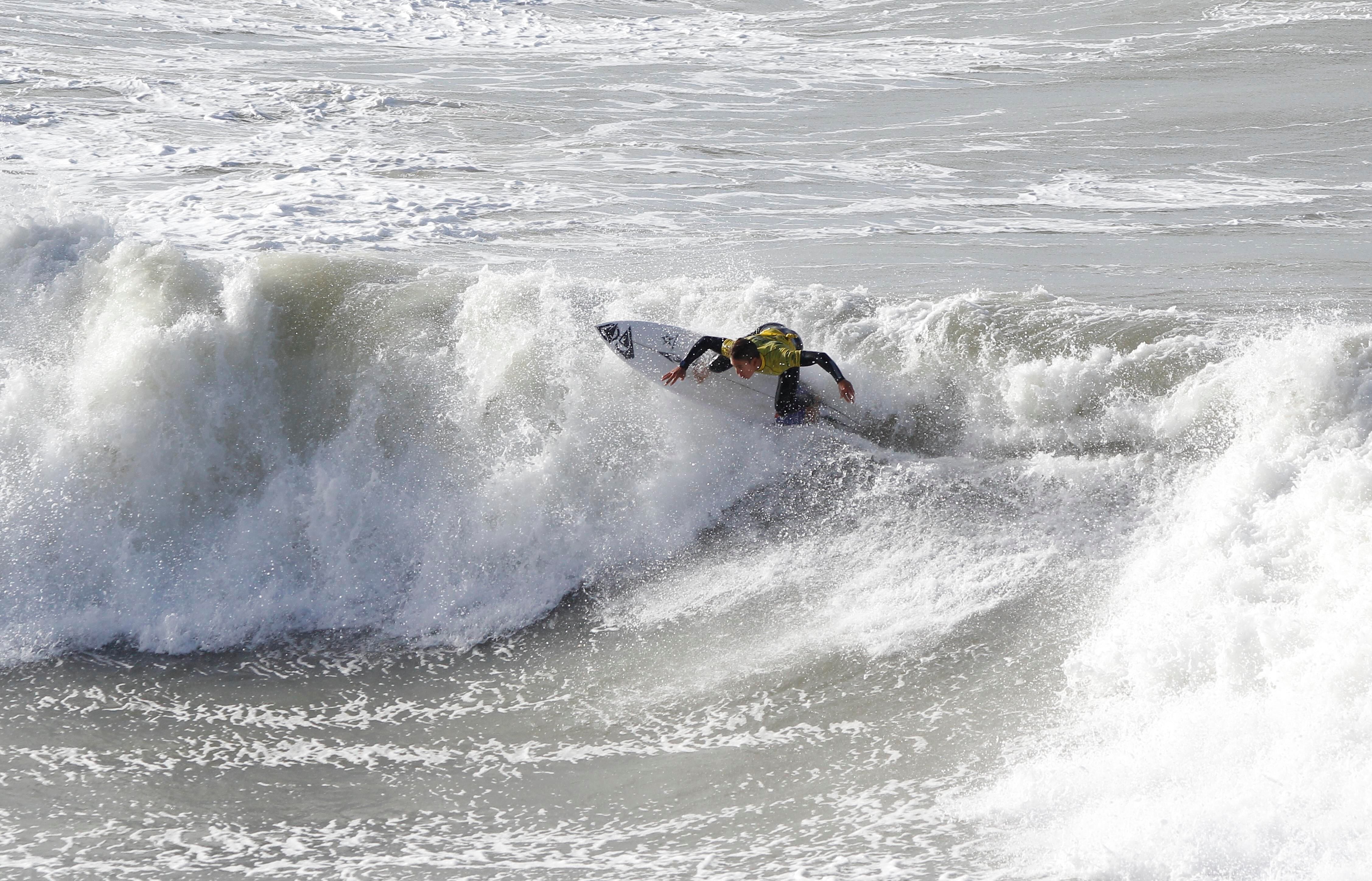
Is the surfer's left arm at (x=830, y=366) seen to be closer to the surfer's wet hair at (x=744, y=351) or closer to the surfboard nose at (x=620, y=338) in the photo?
the surfer's wet hair at (x=744, y=351)

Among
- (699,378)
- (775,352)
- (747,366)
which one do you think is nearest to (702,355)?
(699,378)

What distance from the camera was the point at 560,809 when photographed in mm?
6309

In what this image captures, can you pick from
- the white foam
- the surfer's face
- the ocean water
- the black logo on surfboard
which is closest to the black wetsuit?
the surfer's face

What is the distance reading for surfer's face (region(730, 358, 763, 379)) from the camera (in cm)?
884

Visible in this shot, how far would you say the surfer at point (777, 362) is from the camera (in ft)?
29.0

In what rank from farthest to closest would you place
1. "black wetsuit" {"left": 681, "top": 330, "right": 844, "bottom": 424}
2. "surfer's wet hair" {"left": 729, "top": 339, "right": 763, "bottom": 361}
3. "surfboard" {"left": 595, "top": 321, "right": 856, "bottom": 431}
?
"surfboard" {"left": 595, "top": 321, "right": 856, "bottom": 431}, "black wetsuit" {"left": 681, "top": 330, "right": 844, "bottom": 424}, "surfer's wet hair" {"left": 729, "top": 339, "right": 763, "bottom": 361}

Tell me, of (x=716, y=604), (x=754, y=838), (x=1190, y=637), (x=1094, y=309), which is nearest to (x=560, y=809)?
(x=754, y=838)

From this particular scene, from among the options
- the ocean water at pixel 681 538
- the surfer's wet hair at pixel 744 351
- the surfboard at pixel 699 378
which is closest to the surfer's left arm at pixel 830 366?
the surfboard at pixel 699 378

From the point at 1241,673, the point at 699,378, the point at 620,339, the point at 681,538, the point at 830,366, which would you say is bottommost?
the point at 681,538

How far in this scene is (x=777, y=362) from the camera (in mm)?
8977

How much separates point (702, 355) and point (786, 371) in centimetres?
71

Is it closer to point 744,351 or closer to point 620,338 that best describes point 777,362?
point 744,351

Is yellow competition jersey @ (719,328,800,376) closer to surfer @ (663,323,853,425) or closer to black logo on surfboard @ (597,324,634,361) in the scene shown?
surfer @ (663,323,853,425)

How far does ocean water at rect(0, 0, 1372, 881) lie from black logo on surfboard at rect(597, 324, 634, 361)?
0.50 feet
